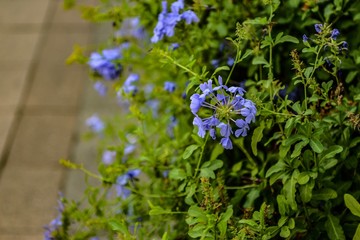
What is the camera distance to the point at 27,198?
277cm

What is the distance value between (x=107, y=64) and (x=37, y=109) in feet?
4.23

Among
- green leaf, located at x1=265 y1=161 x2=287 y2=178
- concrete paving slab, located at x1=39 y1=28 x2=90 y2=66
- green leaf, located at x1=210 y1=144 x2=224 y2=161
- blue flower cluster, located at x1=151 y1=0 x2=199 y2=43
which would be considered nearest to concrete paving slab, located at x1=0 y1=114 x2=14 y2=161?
concrete paving slab, located at x1=39 y1=28 x2=90 y2=66

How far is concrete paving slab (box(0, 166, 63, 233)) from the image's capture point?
2641 mm

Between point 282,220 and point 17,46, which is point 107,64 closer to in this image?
point 282,220

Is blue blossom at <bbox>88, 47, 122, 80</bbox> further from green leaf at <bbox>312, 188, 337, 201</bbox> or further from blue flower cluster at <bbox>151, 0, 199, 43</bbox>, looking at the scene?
green leaf at <bbox>312, 188, 337, 201</bbox>

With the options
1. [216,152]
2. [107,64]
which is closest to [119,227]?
[216,152]

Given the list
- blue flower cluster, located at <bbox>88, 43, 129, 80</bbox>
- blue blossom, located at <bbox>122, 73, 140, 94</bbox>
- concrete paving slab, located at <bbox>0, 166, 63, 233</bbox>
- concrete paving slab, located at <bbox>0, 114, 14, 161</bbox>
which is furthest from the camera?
concrete paving slab, located at <bbox>0, 114, 14, 161</bbox>

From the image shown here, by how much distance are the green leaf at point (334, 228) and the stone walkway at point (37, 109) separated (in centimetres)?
147

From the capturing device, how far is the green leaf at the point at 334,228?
1.42 metres

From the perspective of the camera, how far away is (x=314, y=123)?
1.43 metres

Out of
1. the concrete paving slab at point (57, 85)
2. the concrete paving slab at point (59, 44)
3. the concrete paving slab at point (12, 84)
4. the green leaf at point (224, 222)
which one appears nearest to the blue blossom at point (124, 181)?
the green leaf at point (224, 222)

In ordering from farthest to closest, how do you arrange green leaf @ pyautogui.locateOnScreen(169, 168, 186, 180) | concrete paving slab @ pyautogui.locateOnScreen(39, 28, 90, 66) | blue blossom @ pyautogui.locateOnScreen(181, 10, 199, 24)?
concrete paving slab @ pyautogui.locateOnScreen(39, 28, 90, 66) < blue blossom @ pyautogui.locateOnScreen(181, 10, 199, 24) < green leaf @ pyautogui.locateOnScreen(169, 168, 186, 180)

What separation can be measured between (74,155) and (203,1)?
1405 mm

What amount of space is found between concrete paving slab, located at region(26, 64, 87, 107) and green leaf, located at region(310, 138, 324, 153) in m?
2.07
